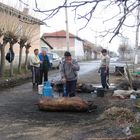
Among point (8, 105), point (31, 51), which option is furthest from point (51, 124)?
point (31, 51)

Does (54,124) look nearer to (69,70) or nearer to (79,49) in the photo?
(69,70)

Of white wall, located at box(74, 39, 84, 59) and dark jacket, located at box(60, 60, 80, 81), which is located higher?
white wall, located at box(74, 39, 84, 59)

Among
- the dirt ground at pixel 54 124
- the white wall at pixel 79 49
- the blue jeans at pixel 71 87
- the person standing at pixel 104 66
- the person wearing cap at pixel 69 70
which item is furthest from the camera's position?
the white wall at pixel 79 49

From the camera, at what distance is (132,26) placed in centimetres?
653

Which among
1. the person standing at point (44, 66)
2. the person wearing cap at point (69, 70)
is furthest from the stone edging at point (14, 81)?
the person wearing cap at point (69, 70)

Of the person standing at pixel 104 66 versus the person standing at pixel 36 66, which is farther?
the person standing at pixel 36 66

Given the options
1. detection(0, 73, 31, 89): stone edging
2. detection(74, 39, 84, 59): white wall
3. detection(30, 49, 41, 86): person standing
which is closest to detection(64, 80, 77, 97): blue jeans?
detection(30, 49, 41, 86): person standing

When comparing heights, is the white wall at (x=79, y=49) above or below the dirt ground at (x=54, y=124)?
above

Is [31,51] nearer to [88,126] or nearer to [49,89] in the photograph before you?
[49,89]

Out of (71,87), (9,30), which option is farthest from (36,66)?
(9,30)

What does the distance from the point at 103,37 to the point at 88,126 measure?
13.5 feet

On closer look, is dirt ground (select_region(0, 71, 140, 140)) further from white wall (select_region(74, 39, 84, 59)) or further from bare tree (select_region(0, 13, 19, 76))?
white wall (select_region(74, 39, 84, 59))

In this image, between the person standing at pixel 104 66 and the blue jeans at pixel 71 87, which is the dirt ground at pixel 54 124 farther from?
the person standing at pixel 104 66

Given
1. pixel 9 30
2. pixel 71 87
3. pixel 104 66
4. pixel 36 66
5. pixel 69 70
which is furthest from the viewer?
pixel 9 30
